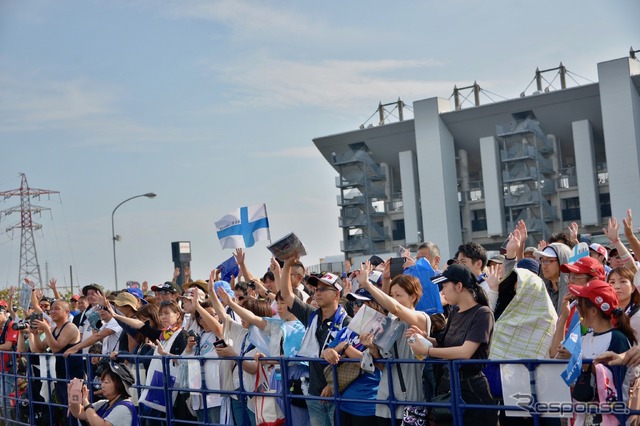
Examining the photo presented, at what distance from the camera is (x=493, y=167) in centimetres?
7462

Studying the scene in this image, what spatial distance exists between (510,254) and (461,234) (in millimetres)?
72534

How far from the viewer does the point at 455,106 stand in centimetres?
8050

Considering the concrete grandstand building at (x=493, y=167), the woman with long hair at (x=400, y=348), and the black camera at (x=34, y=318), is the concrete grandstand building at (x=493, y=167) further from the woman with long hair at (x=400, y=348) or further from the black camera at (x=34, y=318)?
the woman with long hair at (x=400, y=348)

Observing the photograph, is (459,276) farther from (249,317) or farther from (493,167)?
(493,167)

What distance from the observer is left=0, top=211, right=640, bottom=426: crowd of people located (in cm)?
584

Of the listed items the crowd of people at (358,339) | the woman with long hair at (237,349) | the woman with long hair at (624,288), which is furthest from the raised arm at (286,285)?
the woman with long hair at (624,288)

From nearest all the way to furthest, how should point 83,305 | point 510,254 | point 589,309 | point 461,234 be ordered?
1. point 589,309
2. point 510,254
3. point 83,305
4. point 461,234

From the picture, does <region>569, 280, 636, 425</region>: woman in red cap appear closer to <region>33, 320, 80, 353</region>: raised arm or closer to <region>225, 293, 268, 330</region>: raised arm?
<region>225, 293, 268, 330</region>: raised arm

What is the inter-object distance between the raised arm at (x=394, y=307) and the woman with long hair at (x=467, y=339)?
0.24 metres

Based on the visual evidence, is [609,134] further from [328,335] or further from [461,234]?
[328,335]

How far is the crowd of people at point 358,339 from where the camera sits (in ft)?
19.1

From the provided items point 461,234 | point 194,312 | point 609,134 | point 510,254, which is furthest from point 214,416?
point 461,234

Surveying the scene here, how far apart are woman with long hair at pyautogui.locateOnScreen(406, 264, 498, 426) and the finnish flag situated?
6.93 metres

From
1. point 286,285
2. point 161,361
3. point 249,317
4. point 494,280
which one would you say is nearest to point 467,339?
point 494,280
